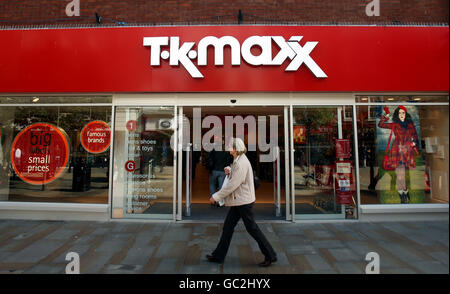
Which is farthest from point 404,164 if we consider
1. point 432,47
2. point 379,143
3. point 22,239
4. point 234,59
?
point 22,239

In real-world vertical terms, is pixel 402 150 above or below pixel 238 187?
above

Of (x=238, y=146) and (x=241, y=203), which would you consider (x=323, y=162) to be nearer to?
(x=238, y=146)

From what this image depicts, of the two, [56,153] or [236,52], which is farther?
[56,153]

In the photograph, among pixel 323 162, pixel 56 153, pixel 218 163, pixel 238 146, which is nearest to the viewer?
pixel 238 146

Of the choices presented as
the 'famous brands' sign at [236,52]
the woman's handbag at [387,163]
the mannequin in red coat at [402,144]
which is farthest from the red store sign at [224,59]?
the woman's handbag at [387,163]

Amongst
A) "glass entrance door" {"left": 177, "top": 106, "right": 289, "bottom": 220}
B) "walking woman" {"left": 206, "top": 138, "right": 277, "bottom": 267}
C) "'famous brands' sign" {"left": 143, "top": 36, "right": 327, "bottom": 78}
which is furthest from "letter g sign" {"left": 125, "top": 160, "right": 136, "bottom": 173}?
"walking woman" {"left": 206, "top": 138, "right": 277, "bottom": 267}

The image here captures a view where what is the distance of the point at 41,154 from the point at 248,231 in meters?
5.67

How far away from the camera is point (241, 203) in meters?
3.50

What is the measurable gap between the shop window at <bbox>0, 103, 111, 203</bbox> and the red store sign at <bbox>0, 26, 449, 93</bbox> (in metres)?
0.71

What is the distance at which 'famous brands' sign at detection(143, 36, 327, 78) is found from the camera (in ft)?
18.2

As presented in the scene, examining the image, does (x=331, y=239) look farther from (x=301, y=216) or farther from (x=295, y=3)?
(x=295, y=3)

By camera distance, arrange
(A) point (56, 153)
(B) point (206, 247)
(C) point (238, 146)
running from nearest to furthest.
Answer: (C) point (238, 146), (B) point (206, 247), (A) point (56, 153)

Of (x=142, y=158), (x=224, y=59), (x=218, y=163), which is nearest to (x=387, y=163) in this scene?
(x=218, y=163)

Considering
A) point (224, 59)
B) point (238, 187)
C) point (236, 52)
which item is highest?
point (236, 52)
